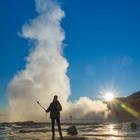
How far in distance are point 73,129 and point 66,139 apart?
10.4m

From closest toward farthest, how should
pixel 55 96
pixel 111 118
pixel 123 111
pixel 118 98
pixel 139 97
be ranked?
pixel 55 96 → pixel 139 97 → pixel 118 98 → pixel 123 111 → pixel 111 118

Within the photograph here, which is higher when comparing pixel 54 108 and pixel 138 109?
pixel 138 109

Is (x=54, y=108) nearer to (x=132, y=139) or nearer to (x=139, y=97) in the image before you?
(x=132, y=139)

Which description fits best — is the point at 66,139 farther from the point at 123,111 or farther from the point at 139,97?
the point at 123,111

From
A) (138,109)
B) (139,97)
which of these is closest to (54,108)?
(139,97)

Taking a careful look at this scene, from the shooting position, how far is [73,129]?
35344mm

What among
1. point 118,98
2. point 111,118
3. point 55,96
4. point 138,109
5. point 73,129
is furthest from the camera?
point 111,118

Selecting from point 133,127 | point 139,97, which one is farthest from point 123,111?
point 133,127

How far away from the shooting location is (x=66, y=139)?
25031 mm

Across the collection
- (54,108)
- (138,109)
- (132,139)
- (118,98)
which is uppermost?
(118,98)

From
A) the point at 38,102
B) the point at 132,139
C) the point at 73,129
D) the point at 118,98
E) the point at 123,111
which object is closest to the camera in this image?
the point at 132,139

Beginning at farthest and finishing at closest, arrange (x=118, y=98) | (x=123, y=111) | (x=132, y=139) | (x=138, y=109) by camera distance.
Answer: (x=123, y=111)
(x=118, y=98)
(x=138, y=109)
(x=132, y=139)

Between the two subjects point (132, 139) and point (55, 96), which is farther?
point (132, 139)

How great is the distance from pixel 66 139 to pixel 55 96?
3.40 meters
